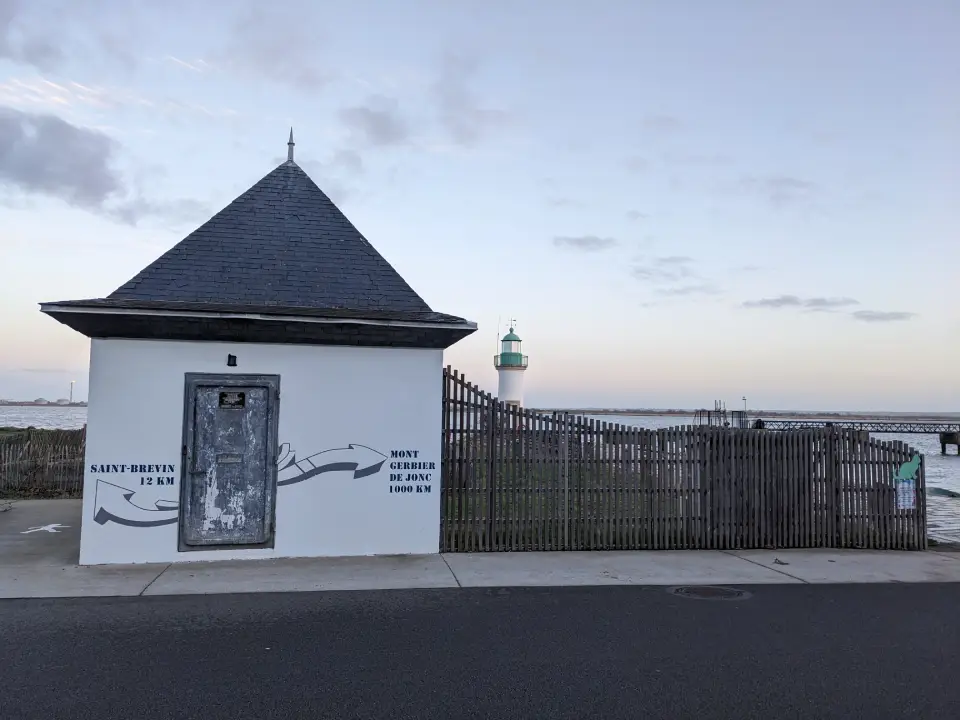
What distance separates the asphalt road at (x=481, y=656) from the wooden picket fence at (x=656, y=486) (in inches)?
93.0

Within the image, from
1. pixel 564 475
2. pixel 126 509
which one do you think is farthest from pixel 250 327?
pixel 564 475

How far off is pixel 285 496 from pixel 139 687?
15.6 ft

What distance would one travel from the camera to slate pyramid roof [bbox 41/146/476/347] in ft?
31.4

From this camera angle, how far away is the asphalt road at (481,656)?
5152 millimetres

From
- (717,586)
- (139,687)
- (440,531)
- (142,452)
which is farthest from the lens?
(440,531)

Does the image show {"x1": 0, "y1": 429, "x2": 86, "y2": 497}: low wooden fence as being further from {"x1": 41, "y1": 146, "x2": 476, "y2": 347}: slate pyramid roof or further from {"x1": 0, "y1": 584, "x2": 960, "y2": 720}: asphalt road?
{"x1": 0, "y1": 584, "x2": 960, "y2": 720}: asphalt road

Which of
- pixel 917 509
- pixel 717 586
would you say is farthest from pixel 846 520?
pixel 717 586

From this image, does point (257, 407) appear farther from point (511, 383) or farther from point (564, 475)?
point (511, 383)

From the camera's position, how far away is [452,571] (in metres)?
9.45

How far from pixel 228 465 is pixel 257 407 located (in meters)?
0.85

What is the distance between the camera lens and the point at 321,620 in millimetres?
7184

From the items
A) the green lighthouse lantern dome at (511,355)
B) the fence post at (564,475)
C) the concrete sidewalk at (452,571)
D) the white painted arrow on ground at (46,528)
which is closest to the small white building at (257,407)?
the concrete sidewalk at (452,571)

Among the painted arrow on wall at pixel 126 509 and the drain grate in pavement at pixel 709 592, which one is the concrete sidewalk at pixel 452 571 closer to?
the drain grate in pavement at pixel 709 592

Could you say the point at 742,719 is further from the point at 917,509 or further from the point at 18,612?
the point at 917,509
